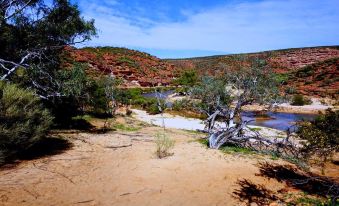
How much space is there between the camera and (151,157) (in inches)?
417

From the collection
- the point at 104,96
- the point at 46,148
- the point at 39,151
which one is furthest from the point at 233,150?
the point at 104,96

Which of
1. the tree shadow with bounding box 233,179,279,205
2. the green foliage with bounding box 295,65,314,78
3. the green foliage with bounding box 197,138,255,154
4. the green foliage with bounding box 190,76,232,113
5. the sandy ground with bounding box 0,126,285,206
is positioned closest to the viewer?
the sandy ground with bounding box 0,126,285,206

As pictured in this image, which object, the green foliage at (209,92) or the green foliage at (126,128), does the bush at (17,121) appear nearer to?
the green foliage at (126,128)

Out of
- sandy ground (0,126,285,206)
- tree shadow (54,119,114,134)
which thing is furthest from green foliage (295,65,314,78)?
sandy ground (0,126,285,206)

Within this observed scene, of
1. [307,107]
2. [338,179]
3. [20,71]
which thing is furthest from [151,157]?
[307,107]

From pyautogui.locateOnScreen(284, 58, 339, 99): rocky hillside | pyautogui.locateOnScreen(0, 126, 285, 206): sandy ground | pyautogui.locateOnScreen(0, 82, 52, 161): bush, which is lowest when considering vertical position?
pyautogui.locateOnScreen(0, 126, 285, 206): sandy ground

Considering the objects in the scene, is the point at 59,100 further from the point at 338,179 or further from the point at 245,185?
the point at 338,179

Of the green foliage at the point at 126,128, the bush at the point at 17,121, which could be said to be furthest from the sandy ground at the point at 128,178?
the green foliage at the point at 126,128

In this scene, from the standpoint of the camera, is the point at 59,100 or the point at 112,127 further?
the point at 112,127

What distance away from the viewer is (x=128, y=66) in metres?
76.6

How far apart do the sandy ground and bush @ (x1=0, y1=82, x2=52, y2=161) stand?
2.12 feet

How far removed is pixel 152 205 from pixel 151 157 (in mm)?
3329

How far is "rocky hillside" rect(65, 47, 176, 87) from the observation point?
67.9 meters

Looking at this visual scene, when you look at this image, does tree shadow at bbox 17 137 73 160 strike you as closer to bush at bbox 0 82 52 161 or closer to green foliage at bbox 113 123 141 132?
bush at bbox 0 82 52 161
